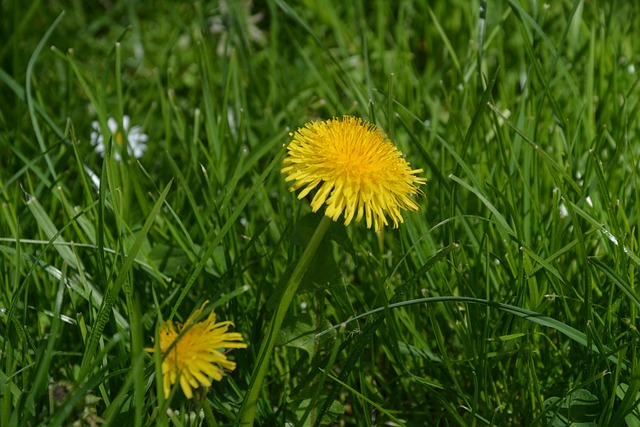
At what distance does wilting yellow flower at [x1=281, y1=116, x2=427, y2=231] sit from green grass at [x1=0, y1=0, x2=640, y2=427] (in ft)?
0.36

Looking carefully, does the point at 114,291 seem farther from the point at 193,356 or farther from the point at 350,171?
the point at 350,171

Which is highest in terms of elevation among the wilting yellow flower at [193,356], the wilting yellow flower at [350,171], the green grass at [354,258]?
the wilting yellow flower at [350,171]

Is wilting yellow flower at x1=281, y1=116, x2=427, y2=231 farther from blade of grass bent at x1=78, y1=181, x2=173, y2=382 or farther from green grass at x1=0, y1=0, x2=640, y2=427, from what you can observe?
blade of grass bent at x1=78, y1=181, x2=173, y2=382

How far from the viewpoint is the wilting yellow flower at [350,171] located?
3.62 feet

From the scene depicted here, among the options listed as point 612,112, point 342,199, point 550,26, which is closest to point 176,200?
point 342,199

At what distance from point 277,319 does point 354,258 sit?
0.23 meters

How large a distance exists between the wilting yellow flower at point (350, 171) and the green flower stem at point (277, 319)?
0.15ft

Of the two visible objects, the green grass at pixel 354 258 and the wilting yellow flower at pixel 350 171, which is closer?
the wilting yellow flower at pixel 350 171

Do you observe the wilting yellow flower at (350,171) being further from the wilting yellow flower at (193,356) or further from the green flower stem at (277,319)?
the wilting yellow flower at (193,356)

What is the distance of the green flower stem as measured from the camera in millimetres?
1122

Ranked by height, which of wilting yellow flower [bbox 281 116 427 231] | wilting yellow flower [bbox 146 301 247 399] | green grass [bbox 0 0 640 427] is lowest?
green grass [bbox 0 0 640 427]

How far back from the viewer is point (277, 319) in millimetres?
1141

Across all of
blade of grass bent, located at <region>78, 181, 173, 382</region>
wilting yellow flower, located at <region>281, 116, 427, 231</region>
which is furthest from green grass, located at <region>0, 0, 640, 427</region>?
wilting yellow flower, located at <region>281, 116, 427, 231</region>

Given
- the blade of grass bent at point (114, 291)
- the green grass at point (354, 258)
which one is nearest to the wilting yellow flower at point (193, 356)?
the green grass at point (354, 258)
